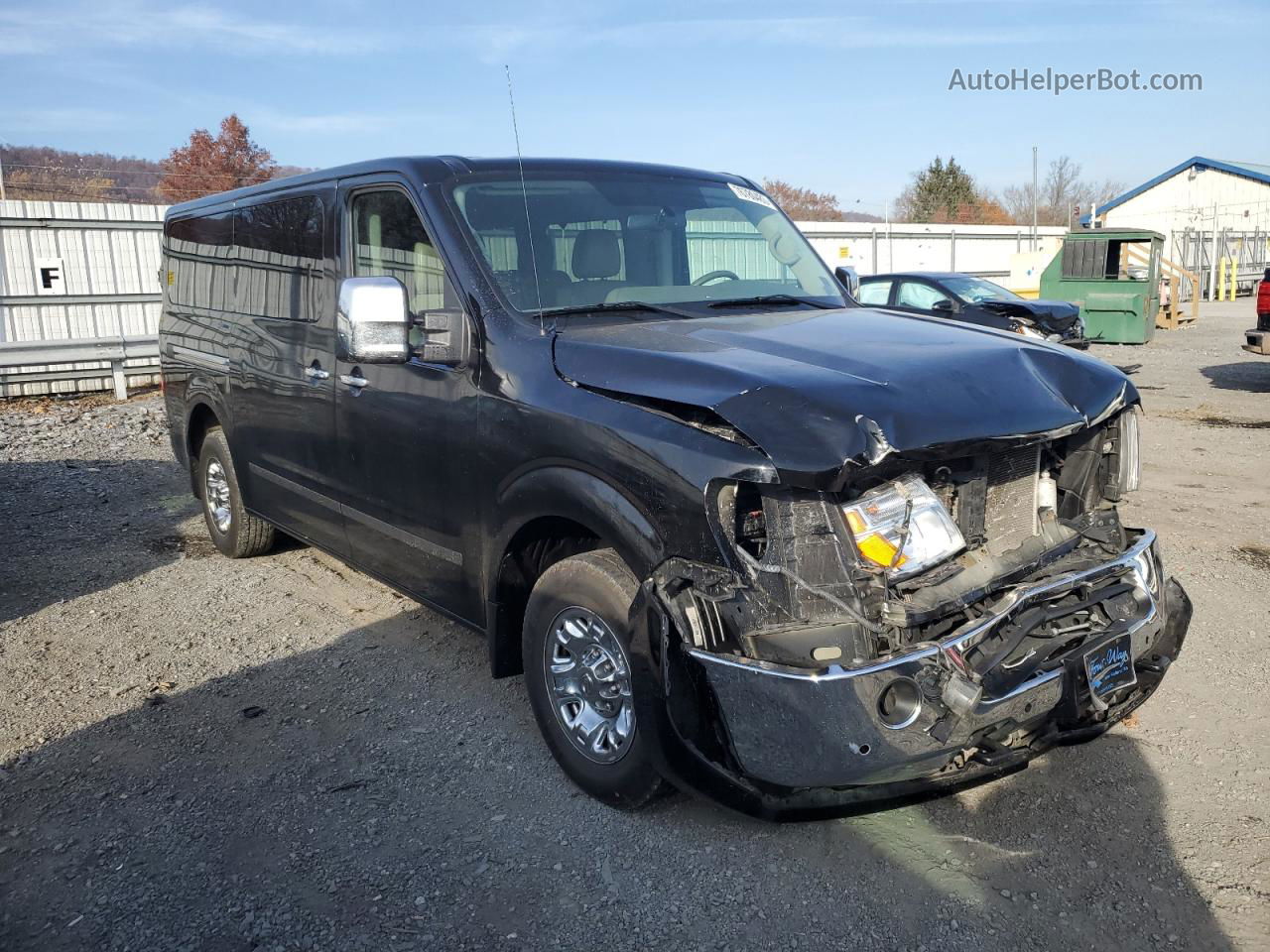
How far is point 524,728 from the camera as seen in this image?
417 centimetres

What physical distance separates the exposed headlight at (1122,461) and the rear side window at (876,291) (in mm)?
11631

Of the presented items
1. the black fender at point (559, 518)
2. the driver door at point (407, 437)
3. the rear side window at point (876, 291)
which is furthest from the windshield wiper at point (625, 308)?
the rear side window at point (876, 291)

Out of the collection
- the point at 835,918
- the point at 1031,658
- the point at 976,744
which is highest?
the point at 1031,658

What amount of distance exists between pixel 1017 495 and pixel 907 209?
65.9 m

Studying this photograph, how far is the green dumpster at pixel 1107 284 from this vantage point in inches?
766

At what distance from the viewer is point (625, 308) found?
4035mm

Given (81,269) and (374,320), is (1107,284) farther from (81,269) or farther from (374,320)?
(374,320)

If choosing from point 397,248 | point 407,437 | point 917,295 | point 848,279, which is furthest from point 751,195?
point 917,295

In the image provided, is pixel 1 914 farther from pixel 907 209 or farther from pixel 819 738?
pixel 907 209

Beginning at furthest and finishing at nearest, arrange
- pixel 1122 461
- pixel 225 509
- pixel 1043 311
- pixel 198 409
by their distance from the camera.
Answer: pixel 1043 311 → pixel 225 509 → pixel 198 409 → pixel 1122 461

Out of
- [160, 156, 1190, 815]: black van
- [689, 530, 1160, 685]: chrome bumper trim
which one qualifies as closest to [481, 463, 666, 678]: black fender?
[160, 156, 1190, 815]: black van

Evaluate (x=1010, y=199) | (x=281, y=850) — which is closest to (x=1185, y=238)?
(x=281, y=850)

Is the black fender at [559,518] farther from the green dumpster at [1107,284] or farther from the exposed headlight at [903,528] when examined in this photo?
the green dumpster at [1107,284]

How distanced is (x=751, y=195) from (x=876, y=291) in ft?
35.2
